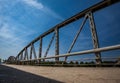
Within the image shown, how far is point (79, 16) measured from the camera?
12070 mm

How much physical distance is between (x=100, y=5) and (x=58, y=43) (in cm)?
489

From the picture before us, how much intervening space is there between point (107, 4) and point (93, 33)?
9.84 ft

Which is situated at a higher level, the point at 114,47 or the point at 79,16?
the point at 79,16

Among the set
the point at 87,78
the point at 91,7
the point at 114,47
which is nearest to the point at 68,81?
the point at 87,78

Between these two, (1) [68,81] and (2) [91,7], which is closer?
(1) [68,81]

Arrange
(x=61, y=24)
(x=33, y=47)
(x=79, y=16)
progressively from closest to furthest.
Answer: (x=79, y=16)
(x=61, y=24)
(x=33, y=47)

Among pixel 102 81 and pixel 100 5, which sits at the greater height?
pixel 100 5

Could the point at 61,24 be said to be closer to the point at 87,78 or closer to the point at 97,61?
the point at 97,61

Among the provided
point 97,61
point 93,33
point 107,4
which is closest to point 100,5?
point 107,4

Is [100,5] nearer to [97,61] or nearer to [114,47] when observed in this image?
[97,61]

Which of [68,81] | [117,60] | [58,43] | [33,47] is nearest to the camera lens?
[68,81]

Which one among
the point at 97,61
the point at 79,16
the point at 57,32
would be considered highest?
the point at 79,16

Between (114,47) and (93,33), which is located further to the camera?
Result: (93,33)

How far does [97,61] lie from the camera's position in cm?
611
